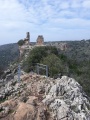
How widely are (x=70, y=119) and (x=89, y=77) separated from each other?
27.7 meters

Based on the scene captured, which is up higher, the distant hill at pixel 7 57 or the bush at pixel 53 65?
the bush at pixel 53 65

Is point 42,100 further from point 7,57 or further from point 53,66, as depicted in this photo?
point 7,57

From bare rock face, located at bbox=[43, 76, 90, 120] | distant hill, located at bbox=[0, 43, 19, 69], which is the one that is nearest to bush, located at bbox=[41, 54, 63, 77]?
bare rock face, located at bbox=[43, 76, 90, 120]

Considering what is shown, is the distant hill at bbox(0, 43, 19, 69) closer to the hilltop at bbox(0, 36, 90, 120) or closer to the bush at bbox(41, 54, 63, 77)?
the bush at bbox(41, 54, 63, 77)

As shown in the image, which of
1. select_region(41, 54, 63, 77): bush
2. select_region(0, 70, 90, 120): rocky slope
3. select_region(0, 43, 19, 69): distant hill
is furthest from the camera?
select_region(0, 43, 19, 69): distant hill

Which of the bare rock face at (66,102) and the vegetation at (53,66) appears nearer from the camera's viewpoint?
the bare rock face at (66,102)

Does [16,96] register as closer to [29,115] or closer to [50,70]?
[29,115]

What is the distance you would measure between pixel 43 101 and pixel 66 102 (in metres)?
1.18

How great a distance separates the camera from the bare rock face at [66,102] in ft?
40.3

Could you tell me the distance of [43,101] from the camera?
1340 centimetres

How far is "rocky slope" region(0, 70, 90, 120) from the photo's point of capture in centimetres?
1221

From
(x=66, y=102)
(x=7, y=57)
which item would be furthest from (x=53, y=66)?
(x=7, y=57)

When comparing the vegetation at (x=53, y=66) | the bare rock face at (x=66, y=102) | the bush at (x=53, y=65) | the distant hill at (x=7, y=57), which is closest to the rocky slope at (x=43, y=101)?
the bare rock face at (x=66, y=102)

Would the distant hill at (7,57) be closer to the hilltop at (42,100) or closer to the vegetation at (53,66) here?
the vegetation at (53,66)
